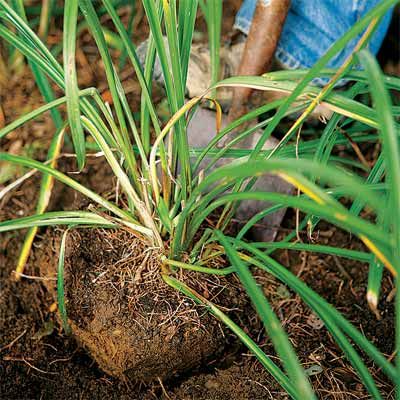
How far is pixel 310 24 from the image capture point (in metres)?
1.55

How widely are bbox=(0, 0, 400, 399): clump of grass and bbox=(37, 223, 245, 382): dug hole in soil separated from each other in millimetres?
41

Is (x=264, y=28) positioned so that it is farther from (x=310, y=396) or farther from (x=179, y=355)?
(x=310, y=396)

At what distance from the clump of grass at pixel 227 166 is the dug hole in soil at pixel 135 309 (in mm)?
41

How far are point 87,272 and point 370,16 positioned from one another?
716 mm

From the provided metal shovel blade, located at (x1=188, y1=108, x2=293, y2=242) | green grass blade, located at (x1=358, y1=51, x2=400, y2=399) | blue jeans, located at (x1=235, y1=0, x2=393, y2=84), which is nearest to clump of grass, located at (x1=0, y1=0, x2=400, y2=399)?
green grass blade, located at (x1=358, y1=51, x2=400, y2=399)

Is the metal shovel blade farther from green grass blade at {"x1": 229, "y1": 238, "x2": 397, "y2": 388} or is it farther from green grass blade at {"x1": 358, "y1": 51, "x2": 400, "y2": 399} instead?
green grass blade at {"x1": 358, "y1": 51, "x2": 400, "y2": 399}

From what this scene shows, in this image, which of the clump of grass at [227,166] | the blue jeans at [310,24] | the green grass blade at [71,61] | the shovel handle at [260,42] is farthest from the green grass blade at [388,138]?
the blue jeans at [310,24]

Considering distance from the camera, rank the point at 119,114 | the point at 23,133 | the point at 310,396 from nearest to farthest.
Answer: the point at 310,396, the point at 119,114, the point at 23,133

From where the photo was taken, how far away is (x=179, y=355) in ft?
3.77

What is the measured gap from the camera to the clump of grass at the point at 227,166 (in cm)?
73

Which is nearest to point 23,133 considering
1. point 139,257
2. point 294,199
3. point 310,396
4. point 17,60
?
point 17,60

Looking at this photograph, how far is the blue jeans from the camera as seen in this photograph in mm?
1530

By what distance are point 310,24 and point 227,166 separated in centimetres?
82

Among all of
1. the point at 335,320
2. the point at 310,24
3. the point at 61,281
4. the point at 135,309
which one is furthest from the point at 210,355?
the point at 310,24
